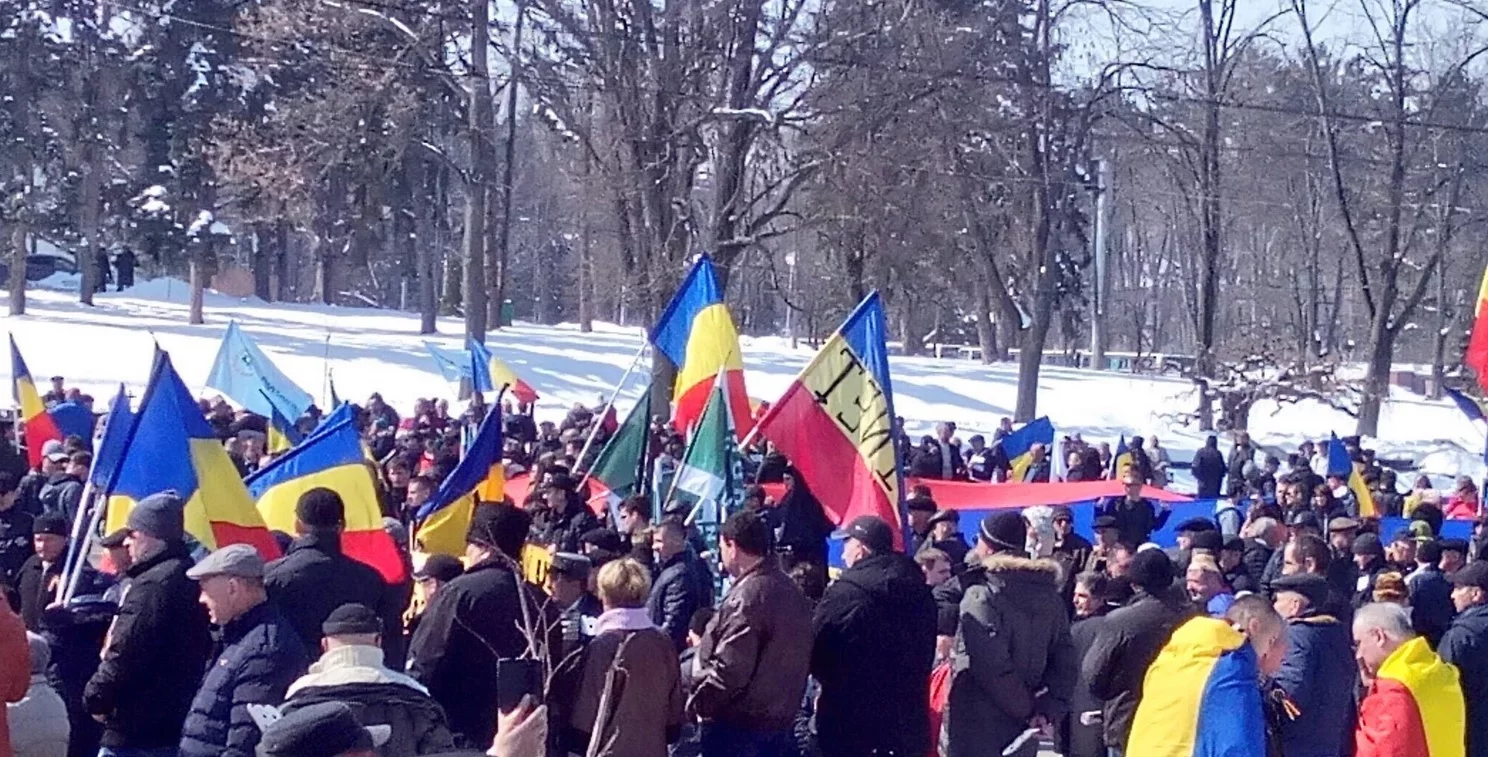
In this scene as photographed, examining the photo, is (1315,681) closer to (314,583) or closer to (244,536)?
(314,583)

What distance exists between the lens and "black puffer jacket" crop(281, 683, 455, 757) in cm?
501

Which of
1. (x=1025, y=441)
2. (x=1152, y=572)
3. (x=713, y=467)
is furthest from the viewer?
(x=1025, y=441)

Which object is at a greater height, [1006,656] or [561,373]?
[1006,656]

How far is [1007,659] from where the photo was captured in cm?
760

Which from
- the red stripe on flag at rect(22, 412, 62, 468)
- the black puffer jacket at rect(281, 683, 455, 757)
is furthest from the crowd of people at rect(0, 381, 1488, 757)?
the red stripe on flag at rect(22, 412, 62, 468)

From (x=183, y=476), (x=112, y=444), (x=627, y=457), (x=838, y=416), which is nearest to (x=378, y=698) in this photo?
(x=183, y=476)

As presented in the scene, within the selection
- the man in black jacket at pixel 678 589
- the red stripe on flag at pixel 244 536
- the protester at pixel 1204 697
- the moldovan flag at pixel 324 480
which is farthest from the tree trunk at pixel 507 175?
the protester at pixel 1204 697

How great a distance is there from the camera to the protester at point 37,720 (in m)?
6.34

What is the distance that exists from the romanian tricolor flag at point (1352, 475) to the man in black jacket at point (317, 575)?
10.7 meters

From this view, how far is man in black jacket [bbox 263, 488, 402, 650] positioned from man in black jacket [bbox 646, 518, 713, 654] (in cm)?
183

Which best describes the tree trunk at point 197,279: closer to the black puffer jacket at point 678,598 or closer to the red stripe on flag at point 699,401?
the red stripe on flag at point 699,401

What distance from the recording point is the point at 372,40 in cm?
3434

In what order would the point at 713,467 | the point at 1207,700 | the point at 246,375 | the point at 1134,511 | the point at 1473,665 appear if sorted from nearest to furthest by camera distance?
the point at 1207,700 → the point at 1473,665 → the point at 713,467 → the point at 1134,511 → the point at 246,375

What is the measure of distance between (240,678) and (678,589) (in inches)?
126
